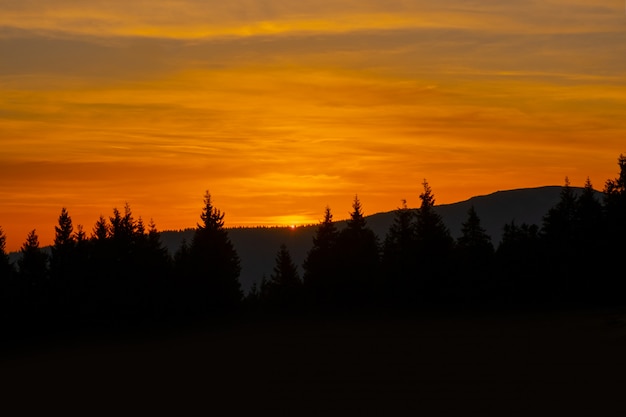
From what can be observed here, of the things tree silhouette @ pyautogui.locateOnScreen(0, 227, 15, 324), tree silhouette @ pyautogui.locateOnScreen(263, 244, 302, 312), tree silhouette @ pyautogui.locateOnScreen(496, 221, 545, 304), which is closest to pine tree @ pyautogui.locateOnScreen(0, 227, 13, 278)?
tree silhouette @ pyautogui.locateOnScreen(0, 227, 15, 324)

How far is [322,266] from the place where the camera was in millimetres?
→ 74250

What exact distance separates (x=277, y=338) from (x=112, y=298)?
2639 centimetres

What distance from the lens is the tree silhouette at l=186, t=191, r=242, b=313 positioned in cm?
6906

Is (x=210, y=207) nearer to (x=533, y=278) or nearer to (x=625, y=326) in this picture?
(x=533, y=278)

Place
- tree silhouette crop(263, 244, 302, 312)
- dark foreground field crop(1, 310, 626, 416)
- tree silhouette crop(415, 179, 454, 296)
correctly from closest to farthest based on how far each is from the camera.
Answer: dark foreground field crop(1, 310, 626, 416)
tree silhouette crop(415, 179, 454, 296)
tree silhouette crop(263, 244, 302, 312)

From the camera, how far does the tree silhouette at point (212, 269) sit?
6906cm

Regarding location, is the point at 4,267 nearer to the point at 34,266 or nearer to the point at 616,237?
the point at 34,266

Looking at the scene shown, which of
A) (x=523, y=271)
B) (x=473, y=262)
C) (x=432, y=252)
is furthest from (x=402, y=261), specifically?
(x=523, y=271)

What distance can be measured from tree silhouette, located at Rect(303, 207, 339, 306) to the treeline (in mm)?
104

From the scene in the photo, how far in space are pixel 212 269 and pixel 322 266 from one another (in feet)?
32.3

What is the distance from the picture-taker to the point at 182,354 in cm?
4303

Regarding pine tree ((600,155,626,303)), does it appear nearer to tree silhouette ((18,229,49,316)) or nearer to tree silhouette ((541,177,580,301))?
tree silhouette ((541,177,580,301))

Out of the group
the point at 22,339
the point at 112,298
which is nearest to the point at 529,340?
the point at 112,298

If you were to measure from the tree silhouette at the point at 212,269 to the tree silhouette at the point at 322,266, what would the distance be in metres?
6.48
